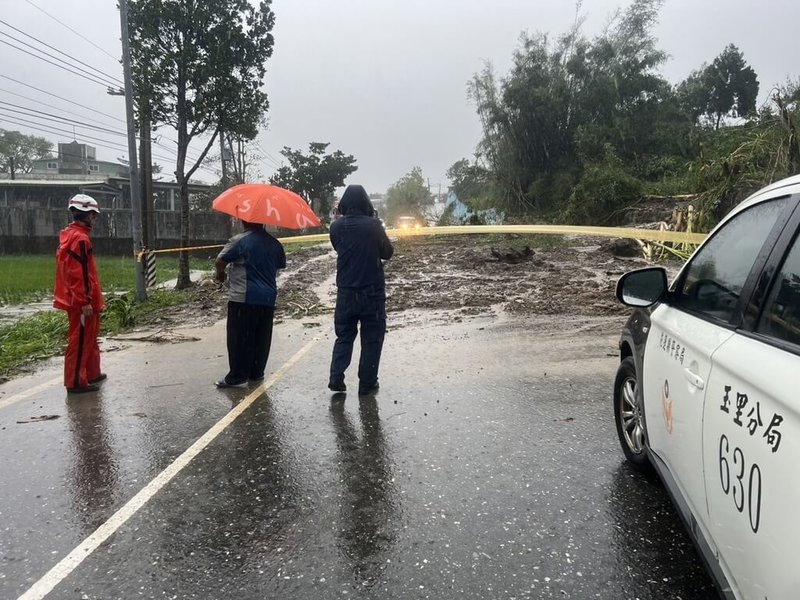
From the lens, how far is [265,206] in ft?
17.6

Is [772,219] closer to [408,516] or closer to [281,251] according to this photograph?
[408,516]

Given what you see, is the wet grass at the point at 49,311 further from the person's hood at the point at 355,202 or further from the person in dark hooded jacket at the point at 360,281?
the person's hood at the point at 355,202

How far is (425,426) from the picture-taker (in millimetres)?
4543

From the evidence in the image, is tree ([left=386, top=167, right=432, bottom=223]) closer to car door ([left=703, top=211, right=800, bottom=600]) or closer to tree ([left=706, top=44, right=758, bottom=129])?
tree ([left=706, top=44, right=758, bottom=129])

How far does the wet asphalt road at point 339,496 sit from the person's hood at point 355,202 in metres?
1.69

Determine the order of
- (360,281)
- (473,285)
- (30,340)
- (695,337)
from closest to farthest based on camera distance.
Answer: (695,337)
(360,281)
(30,340)
(473,285)

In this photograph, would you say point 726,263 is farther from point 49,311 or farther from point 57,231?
point 57,231

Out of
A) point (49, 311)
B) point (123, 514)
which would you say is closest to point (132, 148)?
point (49, 311)

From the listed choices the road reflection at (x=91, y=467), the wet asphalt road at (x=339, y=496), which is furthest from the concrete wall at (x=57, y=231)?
the wet asphalt road at (x=339, y=496)

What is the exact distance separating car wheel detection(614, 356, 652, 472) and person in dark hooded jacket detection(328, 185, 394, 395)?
2.18 m

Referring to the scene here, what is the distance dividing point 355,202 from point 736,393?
3.88 metres

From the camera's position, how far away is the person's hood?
5273 mm

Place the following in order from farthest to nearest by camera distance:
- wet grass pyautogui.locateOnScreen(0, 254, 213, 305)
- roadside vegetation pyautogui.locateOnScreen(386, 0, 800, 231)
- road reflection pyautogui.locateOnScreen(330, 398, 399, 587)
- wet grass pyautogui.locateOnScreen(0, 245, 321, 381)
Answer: roadside vegetation pyautogui.locateOnScreen(386, 0, 800, 231) < wet grass pyautogui.locateOnScreen(0, 254, 213, 305) < wet grass pyautogui.locateOnScreen(0, 245, 321, 381) < road reflection pyautogui.locateOnScreen(330, 398, 399, 587)

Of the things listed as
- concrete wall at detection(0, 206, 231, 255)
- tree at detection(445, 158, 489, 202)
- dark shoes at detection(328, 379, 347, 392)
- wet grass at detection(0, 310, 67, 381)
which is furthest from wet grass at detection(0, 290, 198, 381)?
tree at detection(445, 158, 489, 202)
